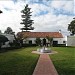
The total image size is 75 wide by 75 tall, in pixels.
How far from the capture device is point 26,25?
70.9 metres

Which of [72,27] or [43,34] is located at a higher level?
[72,27]

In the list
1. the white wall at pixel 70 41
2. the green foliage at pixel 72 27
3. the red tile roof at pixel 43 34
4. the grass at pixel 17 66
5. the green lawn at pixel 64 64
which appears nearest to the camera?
the grass at pixel 17 66

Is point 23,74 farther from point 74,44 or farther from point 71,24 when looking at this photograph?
point 71,24

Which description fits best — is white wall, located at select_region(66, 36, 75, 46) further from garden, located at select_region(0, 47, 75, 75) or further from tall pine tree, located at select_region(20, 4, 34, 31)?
garden, located at select_region(0, 47, 75, 75)

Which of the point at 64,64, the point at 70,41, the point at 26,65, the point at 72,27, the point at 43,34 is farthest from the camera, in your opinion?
the point at 72,27

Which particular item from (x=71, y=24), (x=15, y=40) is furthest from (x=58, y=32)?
(x=15, y=40)

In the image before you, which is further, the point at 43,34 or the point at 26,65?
the point at 43,34

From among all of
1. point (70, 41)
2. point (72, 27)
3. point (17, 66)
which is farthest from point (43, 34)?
point (17, 66)

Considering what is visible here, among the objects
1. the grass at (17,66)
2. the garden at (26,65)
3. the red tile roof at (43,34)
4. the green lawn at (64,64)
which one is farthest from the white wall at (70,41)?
the grass at (17,66)

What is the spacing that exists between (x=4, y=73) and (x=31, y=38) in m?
48.4

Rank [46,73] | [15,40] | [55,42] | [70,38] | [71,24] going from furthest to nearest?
[71,24] < [55,42] < [70,38] < [15,40] < [46,73]

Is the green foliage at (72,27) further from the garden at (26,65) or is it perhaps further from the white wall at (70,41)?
the garden at (26,65)

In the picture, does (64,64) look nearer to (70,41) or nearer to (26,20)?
(70,41)

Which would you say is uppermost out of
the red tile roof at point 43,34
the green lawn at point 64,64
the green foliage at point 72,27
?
the green foliage at point 72,27
